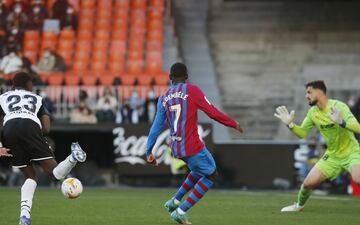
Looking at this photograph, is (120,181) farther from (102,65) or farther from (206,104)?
(206,104)

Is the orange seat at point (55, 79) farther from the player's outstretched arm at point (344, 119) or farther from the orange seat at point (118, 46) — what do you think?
the player's outstretched arm at point (344, 119)

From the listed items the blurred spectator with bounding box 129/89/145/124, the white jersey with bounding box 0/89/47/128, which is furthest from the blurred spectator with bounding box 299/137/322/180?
the white jersey with bounding box 0/89/47/128

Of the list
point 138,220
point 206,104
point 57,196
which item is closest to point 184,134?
point 206,104

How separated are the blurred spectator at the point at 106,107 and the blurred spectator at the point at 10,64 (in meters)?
3.19

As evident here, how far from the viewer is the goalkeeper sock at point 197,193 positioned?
12141mm

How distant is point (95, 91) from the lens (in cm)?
2538

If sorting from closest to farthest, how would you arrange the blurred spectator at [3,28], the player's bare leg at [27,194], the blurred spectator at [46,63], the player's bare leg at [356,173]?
the player's bare leg at [27,194]
the player's bare leg at [356,173]
the blurred spectator at [46,63]
the blurred spectator at [3,28]

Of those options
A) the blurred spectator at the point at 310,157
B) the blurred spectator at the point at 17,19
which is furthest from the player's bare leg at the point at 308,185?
the blurred spectator at the point at 17,19

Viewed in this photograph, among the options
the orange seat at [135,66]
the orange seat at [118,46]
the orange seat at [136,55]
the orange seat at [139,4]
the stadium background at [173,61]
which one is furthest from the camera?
the orange seat at [139,4]

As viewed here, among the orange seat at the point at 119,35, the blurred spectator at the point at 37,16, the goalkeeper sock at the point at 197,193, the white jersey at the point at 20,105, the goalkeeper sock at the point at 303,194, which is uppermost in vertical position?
the blurred spectator at the point at 37,16

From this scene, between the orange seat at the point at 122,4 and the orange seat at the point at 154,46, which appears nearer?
the orange seat at the point at 154,46

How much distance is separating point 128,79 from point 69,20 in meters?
3.98

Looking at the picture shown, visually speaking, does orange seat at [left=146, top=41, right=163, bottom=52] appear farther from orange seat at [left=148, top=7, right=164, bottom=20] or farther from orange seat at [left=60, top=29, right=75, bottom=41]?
orange seat at [left=60, top=29, right=75, bottom=41]

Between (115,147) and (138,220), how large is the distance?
10954mm
